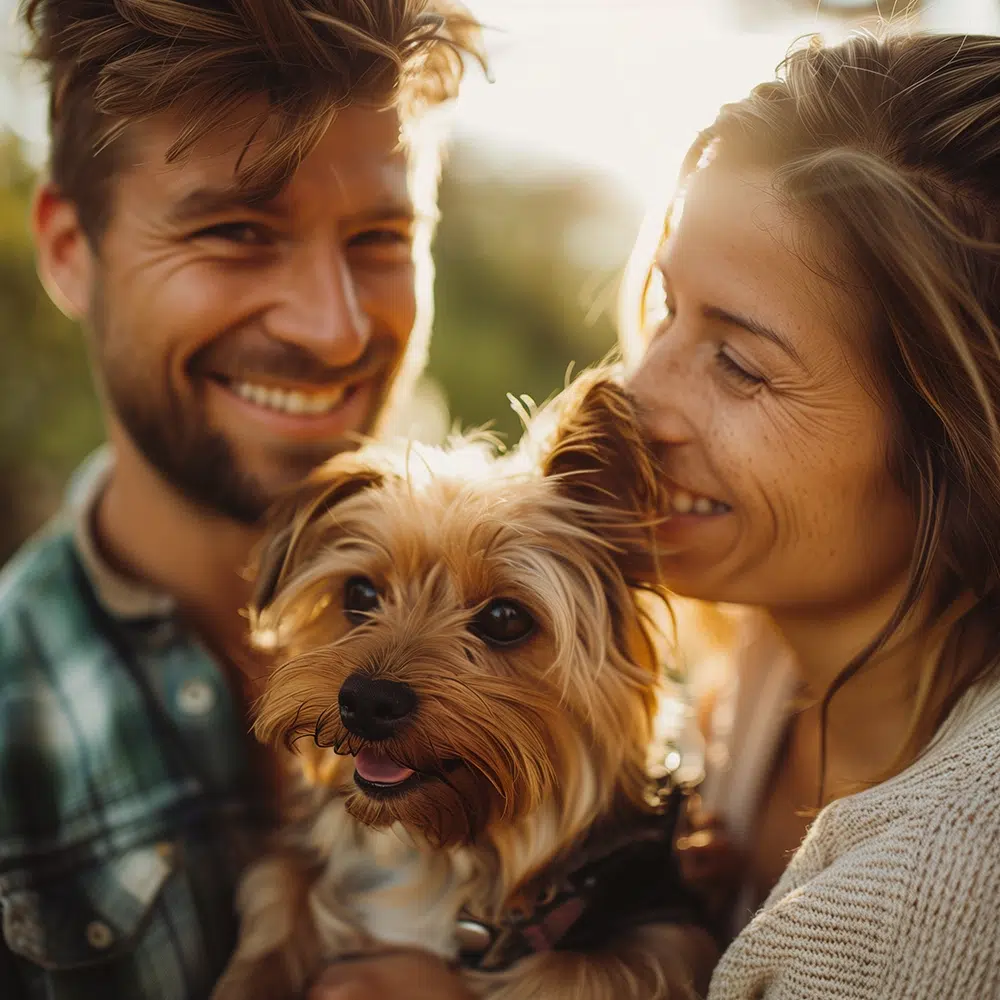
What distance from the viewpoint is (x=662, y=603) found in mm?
2621

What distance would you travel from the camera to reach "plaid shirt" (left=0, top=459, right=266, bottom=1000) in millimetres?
2570

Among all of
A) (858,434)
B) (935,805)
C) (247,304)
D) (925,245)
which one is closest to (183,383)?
(247,304)

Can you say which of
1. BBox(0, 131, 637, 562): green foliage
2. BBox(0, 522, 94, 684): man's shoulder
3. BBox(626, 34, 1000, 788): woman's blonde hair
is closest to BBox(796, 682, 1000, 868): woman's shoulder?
BBox(626, 34, 1000, 788): woman's blonde hair

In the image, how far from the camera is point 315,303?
2738 millimetres

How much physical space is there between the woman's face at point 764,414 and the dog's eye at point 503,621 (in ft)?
1.29

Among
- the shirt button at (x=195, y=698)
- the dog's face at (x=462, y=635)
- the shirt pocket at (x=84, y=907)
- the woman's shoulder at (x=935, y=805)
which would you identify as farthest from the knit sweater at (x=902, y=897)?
the shirt button at (x=195, y=698)

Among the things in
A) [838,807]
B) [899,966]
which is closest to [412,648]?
[838,807]

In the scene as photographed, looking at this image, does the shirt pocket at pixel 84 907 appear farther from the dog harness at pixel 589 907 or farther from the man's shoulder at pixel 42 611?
the dog harness at pixel 589 907

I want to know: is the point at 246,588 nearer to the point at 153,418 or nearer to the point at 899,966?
the point at 153,418

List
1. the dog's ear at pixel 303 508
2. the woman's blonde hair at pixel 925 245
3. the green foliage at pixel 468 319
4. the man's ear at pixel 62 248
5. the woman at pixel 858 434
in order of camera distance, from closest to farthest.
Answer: the woman at pixel 858 434, the woman's blonde hair at pixel 925 245, the dog's ear at pixel 303 508, the man's ear at pixel 62 248, the green foliage at pixel 468 319

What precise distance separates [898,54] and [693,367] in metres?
0.77

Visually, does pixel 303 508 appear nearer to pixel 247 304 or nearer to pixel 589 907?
pixel 247 304

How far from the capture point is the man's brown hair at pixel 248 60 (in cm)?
238

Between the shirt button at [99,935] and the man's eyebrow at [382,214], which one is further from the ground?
the man's eyebrow at [382,214]
